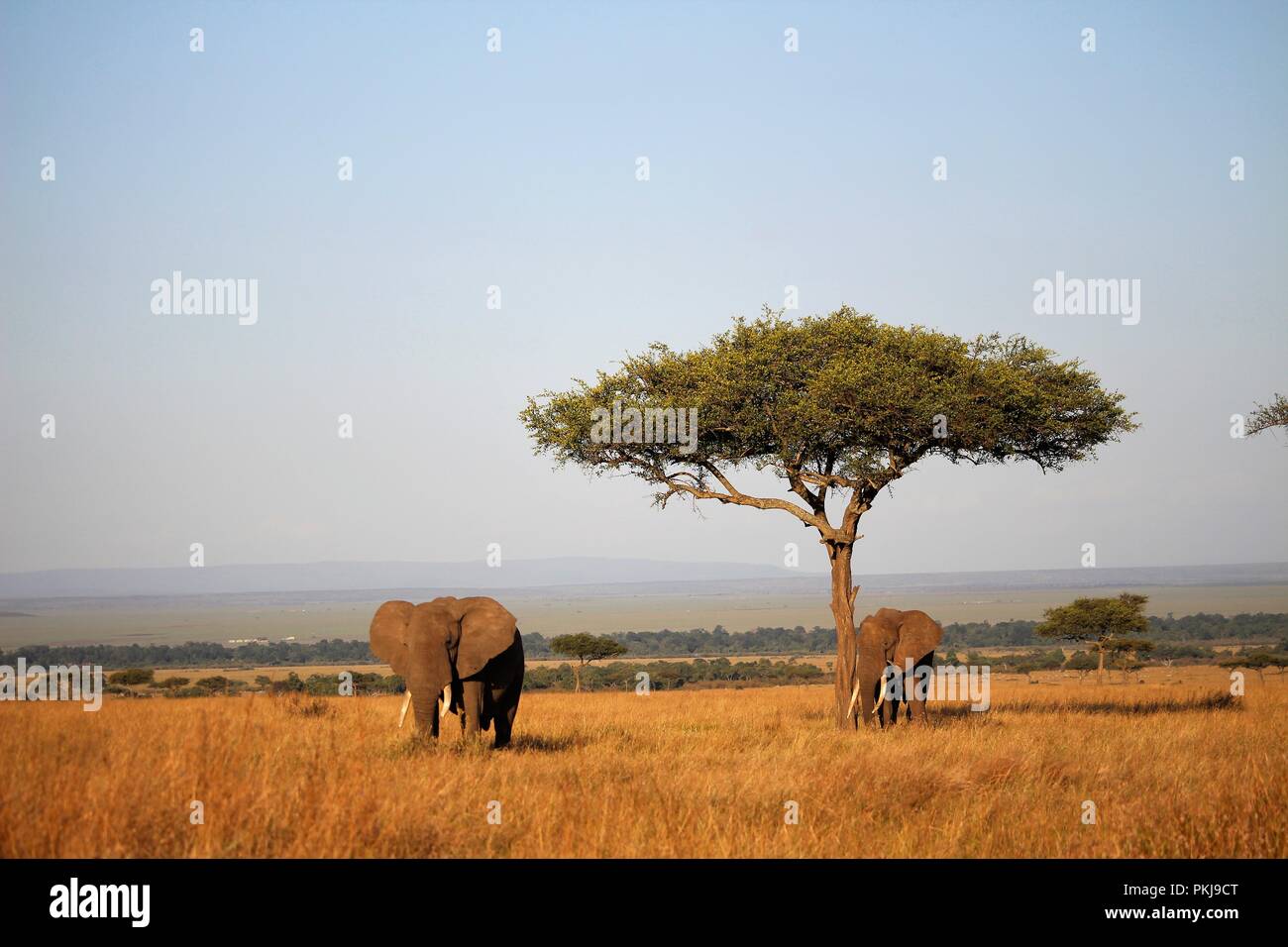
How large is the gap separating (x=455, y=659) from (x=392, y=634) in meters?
1.41

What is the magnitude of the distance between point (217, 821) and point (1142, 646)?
212 feet

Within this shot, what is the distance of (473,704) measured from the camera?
17.9 meters

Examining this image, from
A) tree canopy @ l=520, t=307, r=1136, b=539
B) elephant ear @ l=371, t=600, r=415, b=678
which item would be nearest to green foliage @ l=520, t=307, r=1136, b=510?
tree canopy @ l=520, t=307, r=1136, b=539

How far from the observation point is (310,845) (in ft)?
26.9

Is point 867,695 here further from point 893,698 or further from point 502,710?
point 502,710

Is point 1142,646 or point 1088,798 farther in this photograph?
point 1142,646

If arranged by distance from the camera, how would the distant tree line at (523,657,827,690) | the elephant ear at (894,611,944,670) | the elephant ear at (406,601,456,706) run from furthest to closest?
the distant tree line at (523,657,827,690) → the elephant ear at (894,611,944,670) → the elephant ear at (406,601,456,706)

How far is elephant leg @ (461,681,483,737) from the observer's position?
58.3 ft

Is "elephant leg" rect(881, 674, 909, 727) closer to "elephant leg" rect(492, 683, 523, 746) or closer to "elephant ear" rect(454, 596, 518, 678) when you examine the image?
"elephant leg" rect(492, 683, 523, 746)

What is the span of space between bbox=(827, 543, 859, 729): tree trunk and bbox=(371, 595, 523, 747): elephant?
726cm
